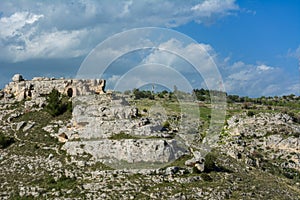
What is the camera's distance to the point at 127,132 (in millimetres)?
57906

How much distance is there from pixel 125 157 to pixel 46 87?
30633 millimetres

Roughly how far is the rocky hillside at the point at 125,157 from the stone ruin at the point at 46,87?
2191mm

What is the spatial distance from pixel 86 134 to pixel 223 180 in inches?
726

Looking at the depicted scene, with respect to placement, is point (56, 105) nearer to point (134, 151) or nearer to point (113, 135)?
A: point (113, 135)

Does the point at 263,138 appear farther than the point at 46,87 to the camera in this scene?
No

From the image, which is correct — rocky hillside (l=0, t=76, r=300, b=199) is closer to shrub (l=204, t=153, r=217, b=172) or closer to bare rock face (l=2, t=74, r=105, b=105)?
shrub (l=204, t=153, r=217, b=172)

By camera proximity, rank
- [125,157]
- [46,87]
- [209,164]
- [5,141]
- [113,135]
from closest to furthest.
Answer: [125,157] < [209,164] < [113,135] < [5,141] < [46,87]

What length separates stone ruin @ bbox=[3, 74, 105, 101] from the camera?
7638 centimetres

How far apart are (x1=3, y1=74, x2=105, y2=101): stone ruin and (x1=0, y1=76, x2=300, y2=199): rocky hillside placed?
2.19 m

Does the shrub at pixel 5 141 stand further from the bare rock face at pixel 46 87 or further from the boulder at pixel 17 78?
the boulder at pixel 17 78

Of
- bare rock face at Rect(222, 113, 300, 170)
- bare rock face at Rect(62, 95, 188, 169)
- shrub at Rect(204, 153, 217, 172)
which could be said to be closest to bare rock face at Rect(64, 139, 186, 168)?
bare rock face at Rect(62, 95, 188, 169)

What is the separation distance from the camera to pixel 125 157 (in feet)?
176

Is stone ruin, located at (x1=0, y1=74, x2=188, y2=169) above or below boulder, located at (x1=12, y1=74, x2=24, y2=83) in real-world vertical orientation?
below

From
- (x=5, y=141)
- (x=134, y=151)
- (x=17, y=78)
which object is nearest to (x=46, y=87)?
(x=17, y=78)
